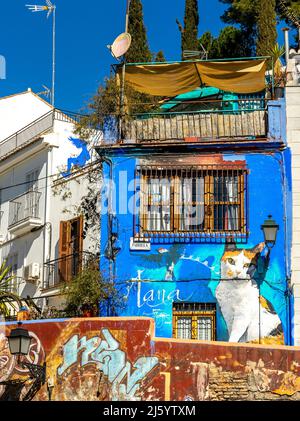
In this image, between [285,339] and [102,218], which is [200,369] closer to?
[285,339]

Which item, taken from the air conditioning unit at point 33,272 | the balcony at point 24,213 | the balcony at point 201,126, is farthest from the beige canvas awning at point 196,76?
the air conditioning unit at point 33,272

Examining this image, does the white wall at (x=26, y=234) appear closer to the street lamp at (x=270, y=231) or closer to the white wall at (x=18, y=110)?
the white wall at (x=18, y=110)

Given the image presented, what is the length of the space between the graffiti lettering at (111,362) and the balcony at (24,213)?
772cm

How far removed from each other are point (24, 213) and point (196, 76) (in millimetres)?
7969

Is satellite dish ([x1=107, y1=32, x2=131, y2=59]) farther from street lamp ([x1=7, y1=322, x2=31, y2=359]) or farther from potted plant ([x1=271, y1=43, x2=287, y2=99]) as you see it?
street lamp ([x1=7, y1=322, x2=31, y2=359])

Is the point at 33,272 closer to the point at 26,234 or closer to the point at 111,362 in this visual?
the point at 26,234

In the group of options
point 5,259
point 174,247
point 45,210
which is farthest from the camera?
point 5,259

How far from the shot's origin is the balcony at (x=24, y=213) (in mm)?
30606

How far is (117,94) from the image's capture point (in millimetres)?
27031

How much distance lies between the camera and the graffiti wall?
24.4 meters

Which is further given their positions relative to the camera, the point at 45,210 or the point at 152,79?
the point at 45,210

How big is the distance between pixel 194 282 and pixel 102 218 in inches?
123

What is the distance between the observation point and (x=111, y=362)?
23094 mm
